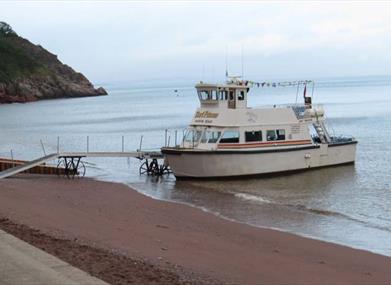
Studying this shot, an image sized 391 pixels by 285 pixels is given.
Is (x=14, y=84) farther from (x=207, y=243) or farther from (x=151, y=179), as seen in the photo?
(x=207, y=243)

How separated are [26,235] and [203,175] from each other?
1785 centimetres

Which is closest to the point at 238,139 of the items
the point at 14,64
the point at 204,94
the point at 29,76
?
the point at 204,94

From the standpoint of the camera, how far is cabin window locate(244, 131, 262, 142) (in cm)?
3103

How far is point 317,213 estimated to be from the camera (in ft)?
75.6

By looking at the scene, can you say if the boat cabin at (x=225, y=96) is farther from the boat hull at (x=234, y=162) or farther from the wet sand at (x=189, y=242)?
the wet sand at (x=189, y=242)

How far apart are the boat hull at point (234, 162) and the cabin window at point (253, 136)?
1.85 feet

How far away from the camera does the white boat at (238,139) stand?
30.4m

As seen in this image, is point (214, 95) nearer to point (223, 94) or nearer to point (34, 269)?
point (223, 94)

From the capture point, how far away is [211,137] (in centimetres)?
3050

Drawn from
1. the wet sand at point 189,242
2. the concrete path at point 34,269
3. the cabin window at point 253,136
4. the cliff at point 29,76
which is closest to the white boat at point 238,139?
the cabin window at point 253,136

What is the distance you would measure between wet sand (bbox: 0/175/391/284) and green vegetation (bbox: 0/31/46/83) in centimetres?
13805

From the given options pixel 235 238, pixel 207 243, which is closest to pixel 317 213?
pixel 235 238

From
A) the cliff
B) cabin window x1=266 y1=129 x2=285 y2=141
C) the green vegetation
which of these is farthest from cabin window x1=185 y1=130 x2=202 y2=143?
the green vegetation

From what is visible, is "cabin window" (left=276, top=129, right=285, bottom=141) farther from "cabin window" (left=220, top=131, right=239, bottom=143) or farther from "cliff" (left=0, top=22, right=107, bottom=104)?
"cliff" (left=0, top=22, right=107, bottom=104)
